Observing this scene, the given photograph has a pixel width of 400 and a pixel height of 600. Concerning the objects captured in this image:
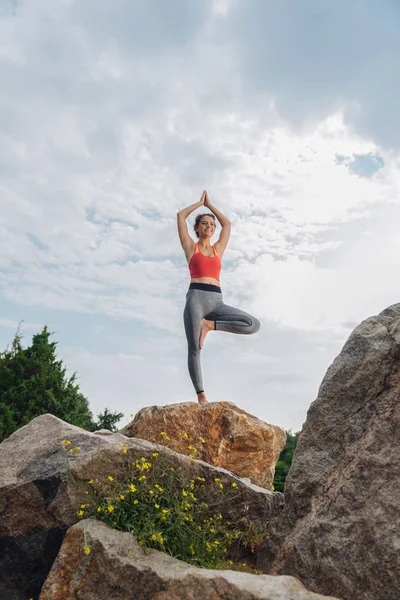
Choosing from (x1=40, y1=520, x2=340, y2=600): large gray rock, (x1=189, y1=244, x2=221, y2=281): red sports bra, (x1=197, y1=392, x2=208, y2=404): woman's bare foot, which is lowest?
(x1=40, y1=520, x2=340, y2=600): large gray rock

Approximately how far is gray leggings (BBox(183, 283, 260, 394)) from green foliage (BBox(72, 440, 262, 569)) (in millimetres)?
4038

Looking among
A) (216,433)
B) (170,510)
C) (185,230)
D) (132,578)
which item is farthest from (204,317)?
(132,578)

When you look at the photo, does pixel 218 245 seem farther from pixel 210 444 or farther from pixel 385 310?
pixel 385 310

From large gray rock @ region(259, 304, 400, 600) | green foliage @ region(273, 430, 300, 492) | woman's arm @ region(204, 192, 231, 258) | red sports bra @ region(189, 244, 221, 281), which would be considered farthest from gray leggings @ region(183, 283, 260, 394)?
green foliage @ region(273, 430, 300, 492)

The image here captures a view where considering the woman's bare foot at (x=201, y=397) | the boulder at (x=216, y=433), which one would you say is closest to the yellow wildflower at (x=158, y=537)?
the boulder at (x=216, y=433)

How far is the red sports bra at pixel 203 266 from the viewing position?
11.4m

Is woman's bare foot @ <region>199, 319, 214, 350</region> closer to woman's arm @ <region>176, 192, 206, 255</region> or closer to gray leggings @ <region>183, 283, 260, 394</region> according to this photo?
gray leggings @ <region>183, 283, 260, 394</region>

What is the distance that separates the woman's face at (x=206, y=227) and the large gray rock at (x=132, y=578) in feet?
22.5

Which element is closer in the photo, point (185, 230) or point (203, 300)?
point (203, 300)

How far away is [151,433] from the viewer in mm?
10188

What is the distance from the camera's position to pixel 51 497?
22.2 feet

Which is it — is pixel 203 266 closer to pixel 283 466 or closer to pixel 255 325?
pixel 255 325

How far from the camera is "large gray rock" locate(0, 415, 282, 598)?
6727 millimetres

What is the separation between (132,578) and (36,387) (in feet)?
58.4
